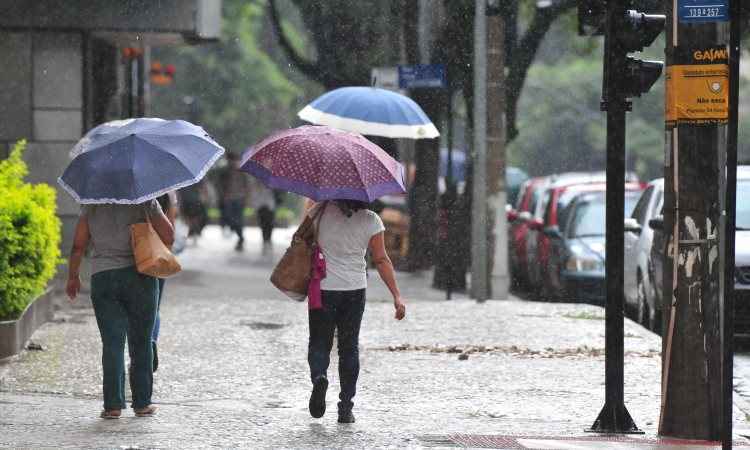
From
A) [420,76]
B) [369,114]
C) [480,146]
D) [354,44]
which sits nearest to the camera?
[369,114]

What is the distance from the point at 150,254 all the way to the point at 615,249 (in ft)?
8.69

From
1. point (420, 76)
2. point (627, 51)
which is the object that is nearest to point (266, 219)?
point (420, 76)

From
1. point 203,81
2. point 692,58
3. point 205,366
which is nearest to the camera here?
point 692,58

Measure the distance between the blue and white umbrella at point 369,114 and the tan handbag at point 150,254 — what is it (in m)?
3.54

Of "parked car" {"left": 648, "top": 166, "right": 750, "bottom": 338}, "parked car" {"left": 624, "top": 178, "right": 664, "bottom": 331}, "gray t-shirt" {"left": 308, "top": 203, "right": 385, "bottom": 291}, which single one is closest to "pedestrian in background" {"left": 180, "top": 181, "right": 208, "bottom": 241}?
"parked car" {"left": 624, "top": 178, "right": 664, "bottom": 331}

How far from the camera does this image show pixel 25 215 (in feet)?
41.2

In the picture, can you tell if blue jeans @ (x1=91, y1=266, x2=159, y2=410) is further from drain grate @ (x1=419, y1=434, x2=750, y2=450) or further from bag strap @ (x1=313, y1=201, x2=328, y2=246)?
drain grate @ (x1=419, y1=434, x2=750, y2=450)

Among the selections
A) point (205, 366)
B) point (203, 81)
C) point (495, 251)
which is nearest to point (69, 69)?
point (495, 251)

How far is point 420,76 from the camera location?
18172 mm

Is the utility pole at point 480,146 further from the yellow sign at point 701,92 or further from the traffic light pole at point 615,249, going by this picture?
the yellow sign at point 701,92

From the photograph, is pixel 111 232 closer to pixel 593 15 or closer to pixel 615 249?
pixel 615 249

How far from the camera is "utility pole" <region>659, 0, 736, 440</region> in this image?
29.1 feet

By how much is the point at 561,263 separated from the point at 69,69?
250 inches

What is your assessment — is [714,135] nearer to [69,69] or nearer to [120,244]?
[120,244]
